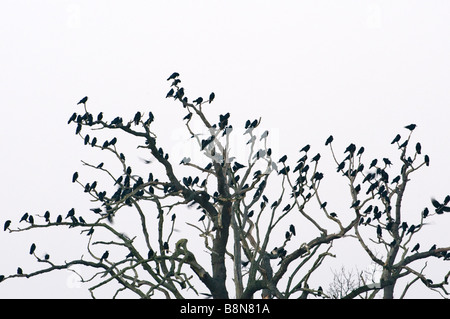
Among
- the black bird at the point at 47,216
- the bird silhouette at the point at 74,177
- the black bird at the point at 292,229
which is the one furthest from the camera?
the black bird at the point at 292,229

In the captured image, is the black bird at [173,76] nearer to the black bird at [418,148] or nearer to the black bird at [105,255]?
the black bird at [105,255]

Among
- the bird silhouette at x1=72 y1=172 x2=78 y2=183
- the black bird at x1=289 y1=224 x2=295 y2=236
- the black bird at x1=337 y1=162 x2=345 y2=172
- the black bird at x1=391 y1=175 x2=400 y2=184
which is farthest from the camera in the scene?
the black bird at x1=289 y1=224 x2=295 y2=236

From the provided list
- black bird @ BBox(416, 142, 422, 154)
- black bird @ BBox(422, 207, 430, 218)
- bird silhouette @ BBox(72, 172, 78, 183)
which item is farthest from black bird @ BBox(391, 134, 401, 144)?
bird silhouette @ BBox(72, 172, 78, 183)

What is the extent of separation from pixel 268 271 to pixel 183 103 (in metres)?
3.75

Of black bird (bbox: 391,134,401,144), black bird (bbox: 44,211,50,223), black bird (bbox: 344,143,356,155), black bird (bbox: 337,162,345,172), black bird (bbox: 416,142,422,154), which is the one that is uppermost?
black bird (bbox: 391,134,401,144)

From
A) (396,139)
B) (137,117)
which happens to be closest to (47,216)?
(137,117)

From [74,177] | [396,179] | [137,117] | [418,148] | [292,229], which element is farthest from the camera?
[292,229]

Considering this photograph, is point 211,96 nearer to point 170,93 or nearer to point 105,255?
point 170,93

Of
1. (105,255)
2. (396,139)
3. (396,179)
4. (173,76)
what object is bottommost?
(105,255)

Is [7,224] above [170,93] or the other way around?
the other way around

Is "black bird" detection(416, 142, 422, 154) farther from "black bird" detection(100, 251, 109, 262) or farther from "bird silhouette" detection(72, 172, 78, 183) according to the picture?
"bird silhouette" detection(72, 172, 78, 183)

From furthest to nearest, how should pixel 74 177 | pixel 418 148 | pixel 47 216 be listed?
pixel 74 177
pixel 418 148
pixel 47 216

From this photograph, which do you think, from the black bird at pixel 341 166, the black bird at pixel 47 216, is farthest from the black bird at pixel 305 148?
the black bird at pixel 47 216
